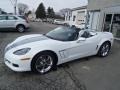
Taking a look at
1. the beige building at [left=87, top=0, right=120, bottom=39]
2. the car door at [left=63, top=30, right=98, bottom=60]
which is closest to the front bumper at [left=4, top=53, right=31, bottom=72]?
the car door at [left=63, top=30, right=98, bottom=60]

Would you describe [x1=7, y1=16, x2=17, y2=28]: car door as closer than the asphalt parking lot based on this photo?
No

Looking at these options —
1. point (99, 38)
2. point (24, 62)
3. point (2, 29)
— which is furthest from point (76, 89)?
point (2, 29)

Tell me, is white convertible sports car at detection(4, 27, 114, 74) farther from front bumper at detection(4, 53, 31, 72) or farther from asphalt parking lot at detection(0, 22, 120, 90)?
asphalt parking lot at detection(0, 22, 120, 90)

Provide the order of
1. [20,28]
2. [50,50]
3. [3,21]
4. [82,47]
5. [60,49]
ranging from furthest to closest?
[20,28] → [3,21] → [82,47] → [60,49] → [50,50]

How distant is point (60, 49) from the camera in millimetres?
4305

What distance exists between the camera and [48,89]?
3.35 meters

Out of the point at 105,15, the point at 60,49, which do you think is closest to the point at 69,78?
the point at 60,49

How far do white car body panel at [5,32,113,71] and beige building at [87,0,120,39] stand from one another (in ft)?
20.5

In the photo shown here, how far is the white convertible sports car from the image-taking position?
377cm

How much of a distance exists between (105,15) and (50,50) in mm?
10128

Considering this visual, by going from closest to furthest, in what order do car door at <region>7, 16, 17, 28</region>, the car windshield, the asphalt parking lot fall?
the asphalt parking lot, the car windshield, car door at <region>7, 16, 17, 28</region>

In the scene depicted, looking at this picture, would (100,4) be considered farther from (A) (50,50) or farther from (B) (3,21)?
(A) (50,50)

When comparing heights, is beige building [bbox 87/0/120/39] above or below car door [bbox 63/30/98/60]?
above

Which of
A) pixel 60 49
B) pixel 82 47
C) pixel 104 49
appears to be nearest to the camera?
pixel 60 49
